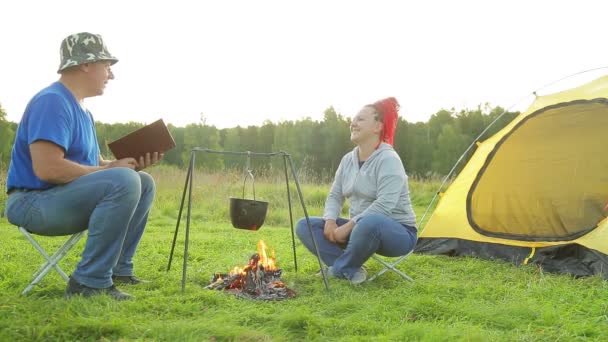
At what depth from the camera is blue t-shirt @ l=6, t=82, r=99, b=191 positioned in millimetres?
2889

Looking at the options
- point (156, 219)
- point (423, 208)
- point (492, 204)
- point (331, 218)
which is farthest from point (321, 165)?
point (331, 218)

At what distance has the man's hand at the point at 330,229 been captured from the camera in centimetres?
396

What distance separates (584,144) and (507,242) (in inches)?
44.1

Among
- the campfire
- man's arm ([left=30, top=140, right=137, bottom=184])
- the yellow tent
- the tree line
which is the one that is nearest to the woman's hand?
the campfire

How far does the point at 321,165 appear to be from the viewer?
66.4 feet

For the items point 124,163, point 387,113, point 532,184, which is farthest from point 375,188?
point 532,184

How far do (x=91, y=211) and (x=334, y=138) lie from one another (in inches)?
653

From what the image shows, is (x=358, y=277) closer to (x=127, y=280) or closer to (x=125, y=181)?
(x=127, y=280)

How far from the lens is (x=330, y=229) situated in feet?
13.0

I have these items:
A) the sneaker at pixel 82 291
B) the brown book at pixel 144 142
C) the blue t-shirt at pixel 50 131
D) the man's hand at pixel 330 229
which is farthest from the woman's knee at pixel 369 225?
the blue t-shirt at pixel 50 131

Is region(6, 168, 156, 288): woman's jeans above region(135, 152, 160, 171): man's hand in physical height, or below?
below

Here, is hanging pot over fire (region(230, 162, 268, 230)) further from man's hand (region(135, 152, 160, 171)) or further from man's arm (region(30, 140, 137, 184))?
man's arm (region(30, 140, 137, 184))

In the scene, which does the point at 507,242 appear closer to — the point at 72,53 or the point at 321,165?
the point at 72,53

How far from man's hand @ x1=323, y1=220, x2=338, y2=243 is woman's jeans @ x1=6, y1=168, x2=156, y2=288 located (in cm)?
140
